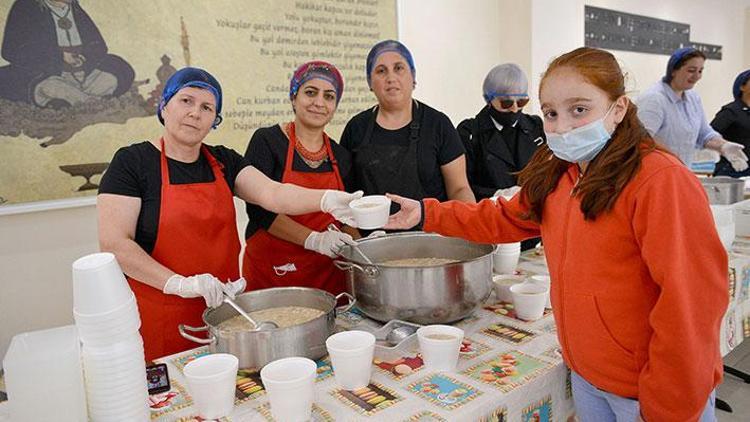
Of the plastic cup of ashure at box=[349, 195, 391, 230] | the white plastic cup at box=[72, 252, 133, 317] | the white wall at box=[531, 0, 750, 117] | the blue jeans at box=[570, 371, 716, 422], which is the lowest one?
the blue jeans at box=[570, 371, 716, 422]

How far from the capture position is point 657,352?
1.02m

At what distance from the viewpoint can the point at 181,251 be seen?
5.61 ft

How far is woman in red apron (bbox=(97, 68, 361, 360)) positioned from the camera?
1.62 meters

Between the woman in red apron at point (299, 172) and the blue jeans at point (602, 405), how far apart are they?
110 centimetres

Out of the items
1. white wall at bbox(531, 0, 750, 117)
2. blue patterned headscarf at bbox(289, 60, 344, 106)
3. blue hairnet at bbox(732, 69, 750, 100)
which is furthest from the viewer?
white wall at bbox(531, 0, 750, 117)

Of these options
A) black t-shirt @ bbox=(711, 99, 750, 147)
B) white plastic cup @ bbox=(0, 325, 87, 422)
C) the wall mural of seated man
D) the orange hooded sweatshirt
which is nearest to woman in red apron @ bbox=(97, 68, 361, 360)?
white plastic cup @ bbox=(0, 325, 87, 422)

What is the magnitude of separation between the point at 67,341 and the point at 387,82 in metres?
1.62

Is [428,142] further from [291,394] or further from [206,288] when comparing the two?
[291,394]

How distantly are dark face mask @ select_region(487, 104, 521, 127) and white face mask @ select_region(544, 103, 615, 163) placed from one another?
61.7 inches

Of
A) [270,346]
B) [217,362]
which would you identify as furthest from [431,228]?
Answer: [217,362]

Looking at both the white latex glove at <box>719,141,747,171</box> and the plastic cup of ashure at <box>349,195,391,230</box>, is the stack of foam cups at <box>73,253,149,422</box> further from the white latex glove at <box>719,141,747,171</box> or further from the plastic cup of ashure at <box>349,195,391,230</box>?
the white latex glove at <box>719,141,747,171</box>

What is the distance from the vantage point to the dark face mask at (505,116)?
105 inches

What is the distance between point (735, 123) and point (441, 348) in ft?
13.9

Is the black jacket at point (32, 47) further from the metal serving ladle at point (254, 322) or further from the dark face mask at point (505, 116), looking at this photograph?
the dark face mask at point (505, 116)
